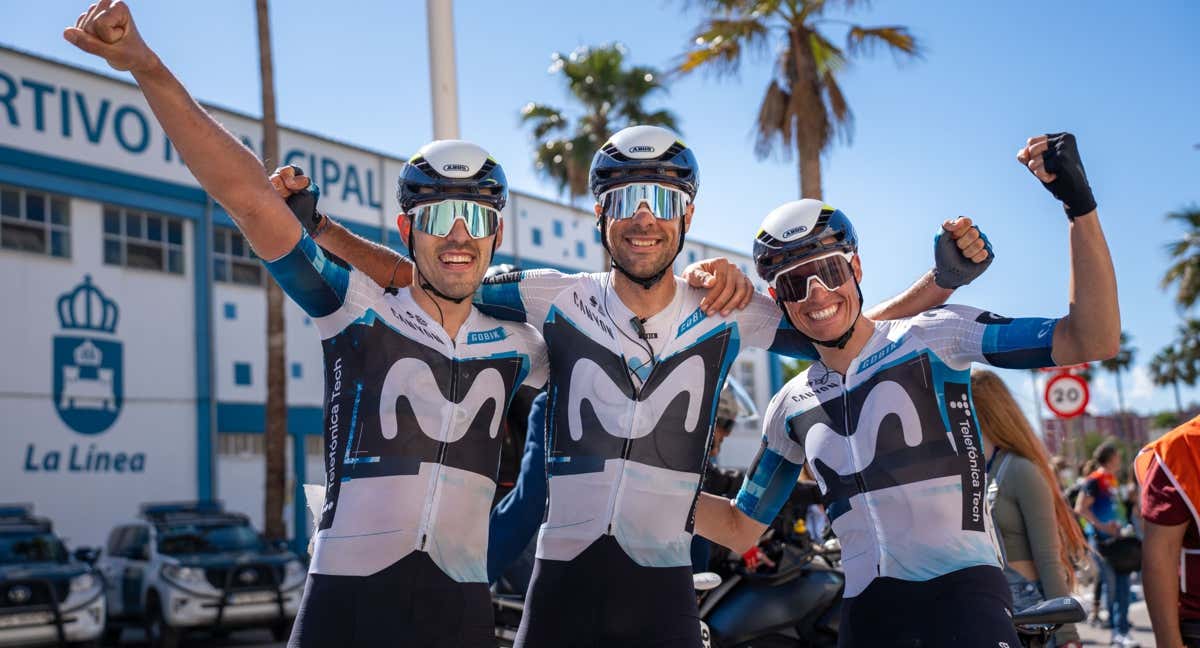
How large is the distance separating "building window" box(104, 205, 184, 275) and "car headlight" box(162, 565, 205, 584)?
11.3 metres

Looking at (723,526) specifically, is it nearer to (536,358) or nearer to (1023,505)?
(536,358)

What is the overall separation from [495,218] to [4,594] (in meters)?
12.8

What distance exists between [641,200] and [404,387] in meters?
1.06

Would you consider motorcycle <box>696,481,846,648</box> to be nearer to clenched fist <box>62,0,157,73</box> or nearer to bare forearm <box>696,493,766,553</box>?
bare forearm <box>696,493,766,553</box>

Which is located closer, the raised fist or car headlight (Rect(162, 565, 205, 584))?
the raised fist

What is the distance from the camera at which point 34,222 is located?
2262cm

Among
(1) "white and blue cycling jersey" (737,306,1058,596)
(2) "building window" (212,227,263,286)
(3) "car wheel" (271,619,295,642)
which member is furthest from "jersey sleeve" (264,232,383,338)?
(2) "building window" (212,227,263,286)

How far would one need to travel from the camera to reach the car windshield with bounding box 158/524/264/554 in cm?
1580

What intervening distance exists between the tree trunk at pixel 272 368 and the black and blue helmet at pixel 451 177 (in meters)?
14.7

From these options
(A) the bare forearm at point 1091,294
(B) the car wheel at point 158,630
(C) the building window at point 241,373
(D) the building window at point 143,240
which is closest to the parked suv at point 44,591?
(B) the car wheel at point 158,630

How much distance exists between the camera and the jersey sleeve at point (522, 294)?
384cm

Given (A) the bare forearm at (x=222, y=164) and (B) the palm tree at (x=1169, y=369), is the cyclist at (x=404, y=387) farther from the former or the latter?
(B) the palm tree at (x=1169, y=369)

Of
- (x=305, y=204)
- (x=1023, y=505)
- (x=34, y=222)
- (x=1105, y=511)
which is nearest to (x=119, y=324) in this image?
(x=34, y=222)

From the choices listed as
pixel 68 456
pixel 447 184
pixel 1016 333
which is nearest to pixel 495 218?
pixel 447 184
